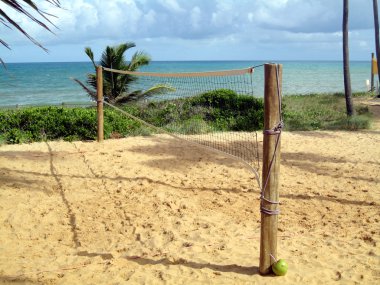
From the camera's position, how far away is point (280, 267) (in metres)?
3.33

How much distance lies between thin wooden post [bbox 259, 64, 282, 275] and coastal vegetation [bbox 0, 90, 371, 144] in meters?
5.82

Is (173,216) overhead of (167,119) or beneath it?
beneath

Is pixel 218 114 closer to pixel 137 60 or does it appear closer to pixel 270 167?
pixel 137 60

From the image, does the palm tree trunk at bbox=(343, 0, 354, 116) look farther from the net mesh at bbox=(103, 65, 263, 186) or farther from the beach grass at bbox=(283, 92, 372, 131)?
the net mesh at bbox=(103, 65, 263, 186)

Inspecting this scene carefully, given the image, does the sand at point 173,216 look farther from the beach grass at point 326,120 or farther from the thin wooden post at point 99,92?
the beach grass at point 326,120

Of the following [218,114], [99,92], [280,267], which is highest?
[99,92]

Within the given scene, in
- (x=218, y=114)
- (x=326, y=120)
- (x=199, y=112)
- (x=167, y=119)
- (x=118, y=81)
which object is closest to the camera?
(x=167, y=119)

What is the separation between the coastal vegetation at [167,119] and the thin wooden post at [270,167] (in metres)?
5.82

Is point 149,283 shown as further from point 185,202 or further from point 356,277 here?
point 185,202

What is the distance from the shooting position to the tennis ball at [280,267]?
333 cm

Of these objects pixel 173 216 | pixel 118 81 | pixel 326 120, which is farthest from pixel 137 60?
pixel 173 216

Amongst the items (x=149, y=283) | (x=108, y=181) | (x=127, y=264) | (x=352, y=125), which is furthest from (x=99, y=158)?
(x=352, y=125)

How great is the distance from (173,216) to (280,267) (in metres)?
1.73

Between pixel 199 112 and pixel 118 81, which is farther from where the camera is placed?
pixel 118 81
